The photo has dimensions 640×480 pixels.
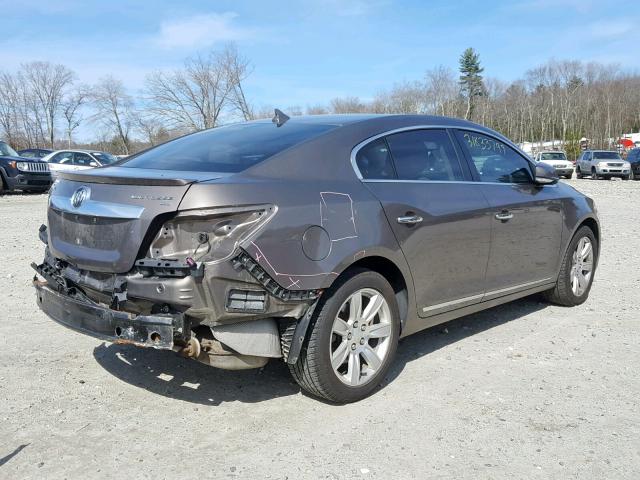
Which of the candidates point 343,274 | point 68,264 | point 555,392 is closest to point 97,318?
point 68,264

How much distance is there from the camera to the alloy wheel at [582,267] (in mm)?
5641

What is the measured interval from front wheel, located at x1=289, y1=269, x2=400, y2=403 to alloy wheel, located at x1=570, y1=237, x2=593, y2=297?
8.78 ft

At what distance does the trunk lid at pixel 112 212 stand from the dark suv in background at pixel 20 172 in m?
17.5

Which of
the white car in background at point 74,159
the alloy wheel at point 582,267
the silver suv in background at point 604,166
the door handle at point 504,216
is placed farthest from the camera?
the silver suv in background at point 604,166

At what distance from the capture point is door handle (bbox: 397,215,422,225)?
3717mm

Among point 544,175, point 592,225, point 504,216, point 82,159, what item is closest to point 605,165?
point 82,159

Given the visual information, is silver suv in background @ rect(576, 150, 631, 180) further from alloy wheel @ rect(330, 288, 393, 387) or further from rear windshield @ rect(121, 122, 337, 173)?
alloy wheel @ rect(330, 288, 393, 387)

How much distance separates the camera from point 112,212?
315 centimetres

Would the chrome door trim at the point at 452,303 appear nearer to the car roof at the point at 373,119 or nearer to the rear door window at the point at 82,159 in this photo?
the car roof at the point at 373,119

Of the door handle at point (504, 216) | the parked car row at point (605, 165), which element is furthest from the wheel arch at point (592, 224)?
the parked car row at point (605, 165)

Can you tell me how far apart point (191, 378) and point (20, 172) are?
58.2 feet

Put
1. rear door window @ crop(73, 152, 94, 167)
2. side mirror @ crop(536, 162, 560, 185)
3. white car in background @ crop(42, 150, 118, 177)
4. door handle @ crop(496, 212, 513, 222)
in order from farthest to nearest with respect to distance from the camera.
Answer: rear door window @ crop(73, 152, 94, 167), white car in background @ crop(42, 150, 118, 177), side mirror @ crop(536, 162, 560, 185), door handle @ crop(496, 212, 513, 222)

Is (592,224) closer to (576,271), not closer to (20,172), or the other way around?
(576,271)

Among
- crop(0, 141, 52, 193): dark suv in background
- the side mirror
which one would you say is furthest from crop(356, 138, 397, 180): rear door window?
crop(0, 141, 52, 193): dark suv in background
